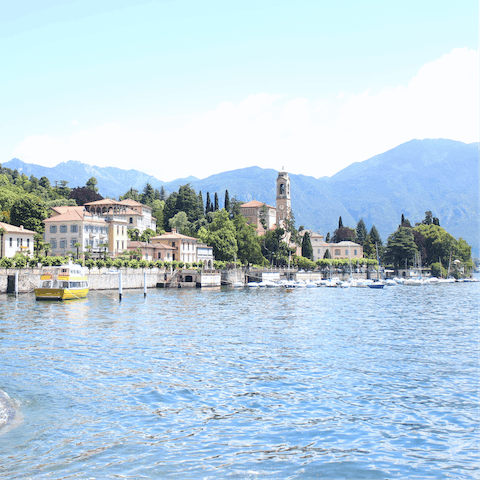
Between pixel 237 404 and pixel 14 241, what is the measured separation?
71.5m

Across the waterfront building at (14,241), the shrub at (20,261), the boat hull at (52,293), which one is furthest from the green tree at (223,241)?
the boat hull at (52,293)

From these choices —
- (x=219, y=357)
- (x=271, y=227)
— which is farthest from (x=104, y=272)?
(x=271, y=227)

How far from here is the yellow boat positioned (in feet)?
197

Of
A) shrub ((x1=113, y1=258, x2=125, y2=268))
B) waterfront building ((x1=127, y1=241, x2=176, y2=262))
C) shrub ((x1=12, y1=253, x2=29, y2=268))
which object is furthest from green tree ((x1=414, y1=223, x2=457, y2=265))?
shrub ((x1=12, y1=253, x2=29, y2=268))

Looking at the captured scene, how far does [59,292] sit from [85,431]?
4684cm

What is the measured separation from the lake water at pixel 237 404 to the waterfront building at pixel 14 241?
1821 inches

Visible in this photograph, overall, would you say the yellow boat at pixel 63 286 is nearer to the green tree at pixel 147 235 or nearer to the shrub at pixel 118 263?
the shrub at pixel 118 263

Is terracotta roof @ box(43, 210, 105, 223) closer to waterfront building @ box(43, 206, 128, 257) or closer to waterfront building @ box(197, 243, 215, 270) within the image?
waterfront building @ box(43, 206, 128, 257)

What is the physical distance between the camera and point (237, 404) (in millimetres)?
18719

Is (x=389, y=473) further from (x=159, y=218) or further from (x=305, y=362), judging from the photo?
(x=159, y=218)

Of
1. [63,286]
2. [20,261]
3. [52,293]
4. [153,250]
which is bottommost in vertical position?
[52,293]

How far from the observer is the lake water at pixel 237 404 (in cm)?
1357

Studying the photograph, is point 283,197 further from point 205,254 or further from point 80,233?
point 80,233

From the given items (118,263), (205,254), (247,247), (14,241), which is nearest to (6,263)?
(14,241)
